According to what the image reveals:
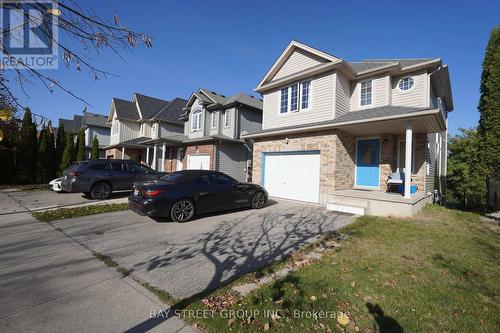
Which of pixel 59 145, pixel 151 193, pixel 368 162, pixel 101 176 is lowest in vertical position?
pixel 151 193

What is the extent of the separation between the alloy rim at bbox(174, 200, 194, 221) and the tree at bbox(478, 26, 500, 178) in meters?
10.9

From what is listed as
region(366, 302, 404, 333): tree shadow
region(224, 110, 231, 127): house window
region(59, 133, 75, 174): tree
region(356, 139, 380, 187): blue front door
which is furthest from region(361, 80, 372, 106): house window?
region(59, 133, 75, 174): tree

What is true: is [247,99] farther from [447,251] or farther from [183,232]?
[447,251]

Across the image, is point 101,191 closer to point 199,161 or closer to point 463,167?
point 199,161

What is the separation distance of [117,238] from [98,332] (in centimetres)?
342

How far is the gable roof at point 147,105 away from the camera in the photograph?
77.9 feet

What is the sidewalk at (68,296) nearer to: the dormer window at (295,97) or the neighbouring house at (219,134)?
the dormer window at (295,97)

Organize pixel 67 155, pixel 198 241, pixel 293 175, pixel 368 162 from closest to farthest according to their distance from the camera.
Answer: pixel 198 241 < pixel 368 162 < pixel 293 175 < pixel 67 155

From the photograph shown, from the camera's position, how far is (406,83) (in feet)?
34.8

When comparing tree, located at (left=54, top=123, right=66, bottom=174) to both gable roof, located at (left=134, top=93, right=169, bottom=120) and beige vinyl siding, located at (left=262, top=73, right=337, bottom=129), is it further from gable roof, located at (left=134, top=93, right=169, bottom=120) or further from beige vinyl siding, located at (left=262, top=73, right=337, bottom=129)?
beige vinyl siding, located at (left=262, top=73, right=337, bottom=129)

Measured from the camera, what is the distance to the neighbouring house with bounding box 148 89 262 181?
16.1 m

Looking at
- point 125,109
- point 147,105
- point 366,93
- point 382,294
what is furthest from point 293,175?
point 125,109

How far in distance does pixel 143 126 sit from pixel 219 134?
11.3 m

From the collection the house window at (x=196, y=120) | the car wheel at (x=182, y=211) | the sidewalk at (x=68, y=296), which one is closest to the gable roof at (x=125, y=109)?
the house window at (x=196, y=120)
